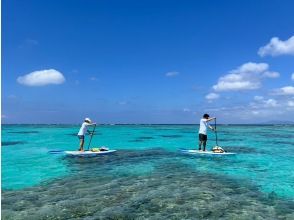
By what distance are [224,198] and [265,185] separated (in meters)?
3.62

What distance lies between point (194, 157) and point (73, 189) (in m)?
12.4

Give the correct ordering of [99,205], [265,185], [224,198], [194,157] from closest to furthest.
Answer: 1. [99,205]
2. [224,198]
3. [265,185]
4. [194,157]

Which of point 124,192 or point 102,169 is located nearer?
point 124,192

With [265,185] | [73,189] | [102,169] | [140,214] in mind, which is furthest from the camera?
[102,169]

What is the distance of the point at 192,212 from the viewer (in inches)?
382

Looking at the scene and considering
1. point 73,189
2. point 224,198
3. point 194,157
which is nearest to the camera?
point 224,198

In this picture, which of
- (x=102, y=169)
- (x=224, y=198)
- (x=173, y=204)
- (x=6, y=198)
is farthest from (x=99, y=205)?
(x=102, y=169)

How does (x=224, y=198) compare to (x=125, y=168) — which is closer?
(x=224, y=198)

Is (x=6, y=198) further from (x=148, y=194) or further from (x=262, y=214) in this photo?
(x=262, y=214)

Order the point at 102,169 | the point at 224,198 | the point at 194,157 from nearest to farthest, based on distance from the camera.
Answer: the point at 224,198 < the point at 102,169 < the point at 194,157

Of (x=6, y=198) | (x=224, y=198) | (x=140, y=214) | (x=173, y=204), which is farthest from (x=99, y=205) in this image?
(x=224, y=198)

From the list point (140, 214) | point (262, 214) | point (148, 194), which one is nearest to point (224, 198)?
point (262, 214)

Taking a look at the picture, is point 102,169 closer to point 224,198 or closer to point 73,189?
point 73,189

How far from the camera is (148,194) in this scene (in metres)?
11.7
